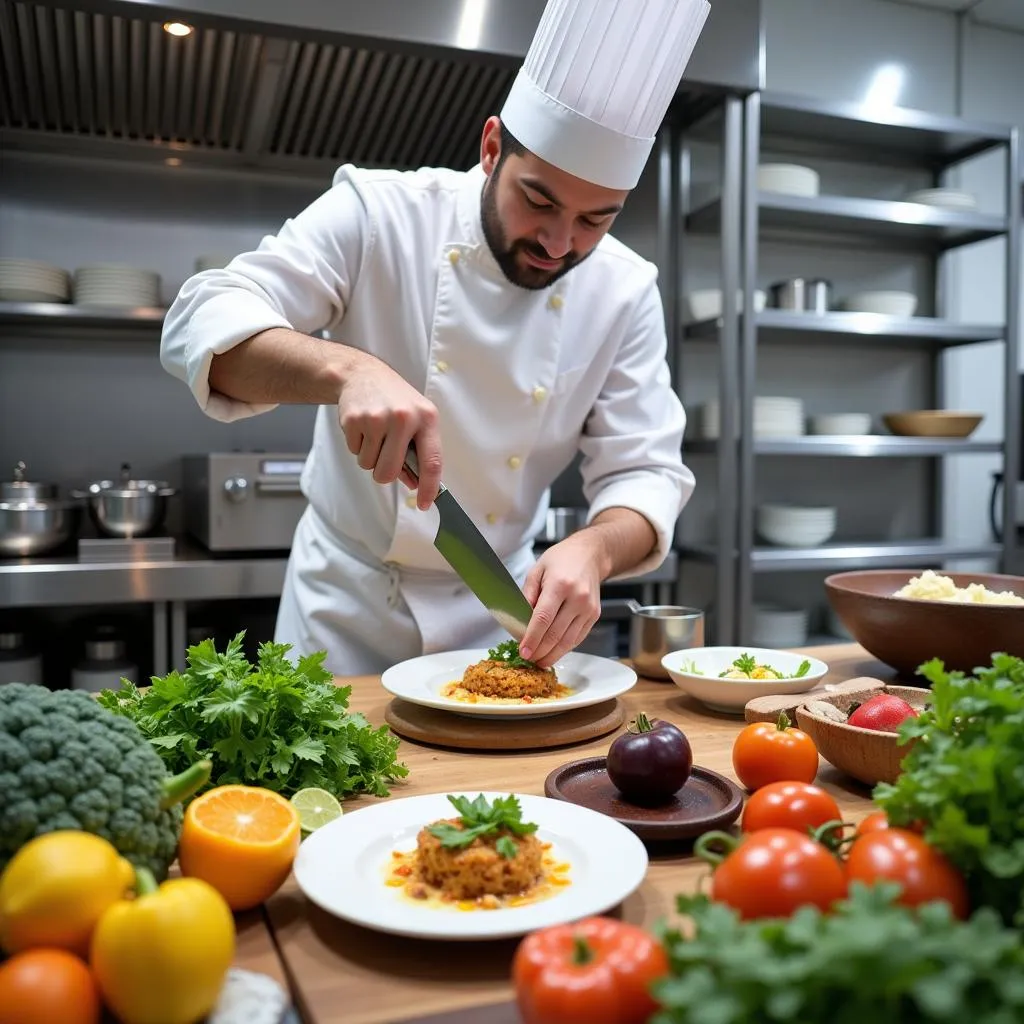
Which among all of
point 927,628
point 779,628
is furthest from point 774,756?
point 779,628

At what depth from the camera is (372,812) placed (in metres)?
0.96

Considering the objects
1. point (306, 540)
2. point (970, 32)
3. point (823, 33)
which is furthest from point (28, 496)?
point (970, 32)

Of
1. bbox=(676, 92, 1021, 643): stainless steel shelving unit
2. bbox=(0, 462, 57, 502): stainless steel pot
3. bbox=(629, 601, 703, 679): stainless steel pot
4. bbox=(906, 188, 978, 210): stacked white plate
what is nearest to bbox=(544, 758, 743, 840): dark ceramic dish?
bbox=(629, 601, 703, 679): stainless steel pot

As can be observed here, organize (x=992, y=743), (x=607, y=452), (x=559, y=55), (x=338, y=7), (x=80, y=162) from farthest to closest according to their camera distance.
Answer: (x=80, y=162), (x=338, y=7), (x=607, y=452), (x=559, y=55), (x=992, y=743)

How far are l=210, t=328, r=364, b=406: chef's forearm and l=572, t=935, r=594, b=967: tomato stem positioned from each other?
3.03 ft

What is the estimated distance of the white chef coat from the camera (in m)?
1.82

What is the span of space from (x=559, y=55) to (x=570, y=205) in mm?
287

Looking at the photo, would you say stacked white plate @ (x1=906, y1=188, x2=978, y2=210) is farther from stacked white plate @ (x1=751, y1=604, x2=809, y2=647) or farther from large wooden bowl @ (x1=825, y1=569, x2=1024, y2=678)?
large wooden bowl @ (x1=825, y1=569, x2=1024, y2=678)

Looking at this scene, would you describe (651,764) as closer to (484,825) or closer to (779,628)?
(484,825)

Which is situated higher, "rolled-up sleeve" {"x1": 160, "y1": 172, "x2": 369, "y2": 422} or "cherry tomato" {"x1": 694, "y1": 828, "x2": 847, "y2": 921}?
"rolled-up sleeve" {"x1": 160, "y1": 172, "x2": 369, "y2": 422}

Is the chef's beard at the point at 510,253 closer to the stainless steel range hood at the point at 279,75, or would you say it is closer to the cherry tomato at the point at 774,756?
the cherry tomato at the point at 774,756

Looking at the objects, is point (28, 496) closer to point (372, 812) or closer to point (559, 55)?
point (559, 55)

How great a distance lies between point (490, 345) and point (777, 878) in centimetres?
131

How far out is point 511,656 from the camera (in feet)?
4.81
